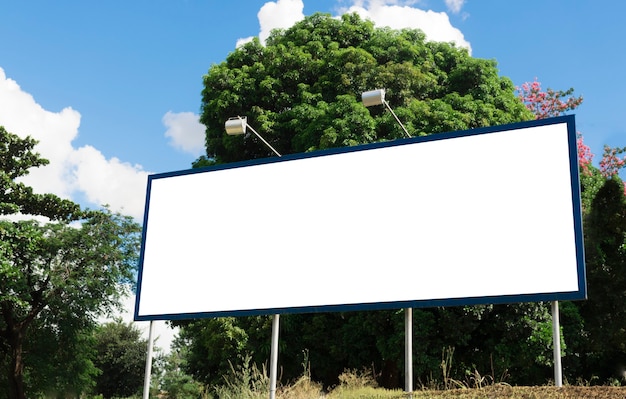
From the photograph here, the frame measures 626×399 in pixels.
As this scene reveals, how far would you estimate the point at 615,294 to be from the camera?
14.1 meters

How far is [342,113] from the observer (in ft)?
56.0

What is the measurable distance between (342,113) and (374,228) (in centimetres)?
738

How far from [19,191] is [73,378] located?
21.3 ft

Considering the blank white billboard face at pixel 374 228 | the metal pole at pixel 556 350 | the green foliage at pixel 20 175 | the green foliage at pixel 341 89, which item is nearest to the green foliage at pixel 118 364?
the green foliage at pixel 20 175

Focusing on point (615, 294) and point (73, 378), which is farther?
point (73, 378)

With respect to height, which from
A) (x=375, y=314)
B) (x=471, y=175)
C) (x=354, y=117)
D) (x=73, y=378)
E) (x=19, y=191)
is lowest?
(x=73, y=378)

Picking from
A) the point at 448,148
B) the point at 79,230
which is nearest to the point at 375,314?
the point at 448,148

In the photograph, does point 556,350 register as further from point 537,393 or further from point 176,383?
point 176,383

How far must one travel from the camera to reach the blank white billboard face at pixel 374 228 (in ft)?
30.0

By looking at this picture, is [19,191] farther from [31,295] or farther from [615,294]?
[615,294]

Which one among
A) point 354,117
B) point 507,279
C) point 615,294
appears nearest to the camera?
point 507,279

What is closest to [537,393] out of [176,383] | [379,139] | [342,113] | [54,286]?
[379,139]

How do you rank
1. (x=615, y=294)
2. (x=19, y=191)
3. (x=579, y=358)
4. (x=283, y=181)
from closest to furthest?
(x=283, y=181)
(x=615, y=294)
(x=579, y=358)
(x=19, y=191)

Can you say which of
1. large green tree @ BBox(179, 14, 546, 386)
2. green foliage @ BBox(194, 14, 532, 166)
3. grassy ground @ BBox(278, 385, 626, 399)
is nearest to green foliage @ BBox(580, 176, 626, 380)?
large green tree @ BBox(179, 14, 546, 386)
